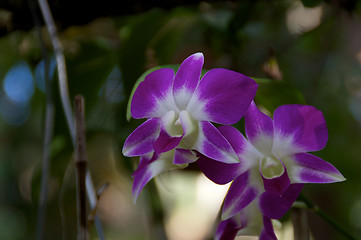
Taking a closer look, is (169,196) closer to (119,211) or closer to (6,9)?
(119,211)

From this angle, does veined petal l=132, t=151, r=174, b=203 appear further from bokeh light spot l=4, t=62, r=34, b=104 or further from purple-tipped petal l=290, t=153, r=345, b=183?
bokeh light spot l=4, t=62, r=34, b=104

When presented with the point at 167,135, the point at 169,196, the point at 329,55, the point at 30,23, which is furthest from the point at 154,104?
the point at 169,196

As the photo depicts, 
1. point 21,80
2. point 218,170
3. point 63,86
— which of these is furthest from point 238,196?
point 21,80

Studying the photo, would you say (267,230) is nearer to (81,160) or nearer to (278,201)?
(278,201)

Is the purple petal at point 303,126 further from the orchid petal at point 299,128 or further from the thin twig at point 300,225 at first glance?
the thin twig at point 300,225

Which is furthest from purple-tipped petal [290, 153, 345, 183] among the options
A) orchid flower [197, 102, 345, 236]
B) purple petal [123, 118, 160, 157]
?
purple petal [123, 118, 160, 157]

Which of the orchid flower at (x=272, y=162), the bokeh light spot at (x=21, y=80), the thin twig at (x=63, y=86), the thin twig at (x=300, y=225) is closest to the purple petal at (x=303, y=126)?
the orchid flower at (x=272, y=162)

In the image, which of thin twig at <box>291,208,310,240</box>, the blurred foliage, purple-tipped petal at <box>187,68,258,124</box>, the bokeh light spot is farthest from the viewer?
the bokeh light spot
